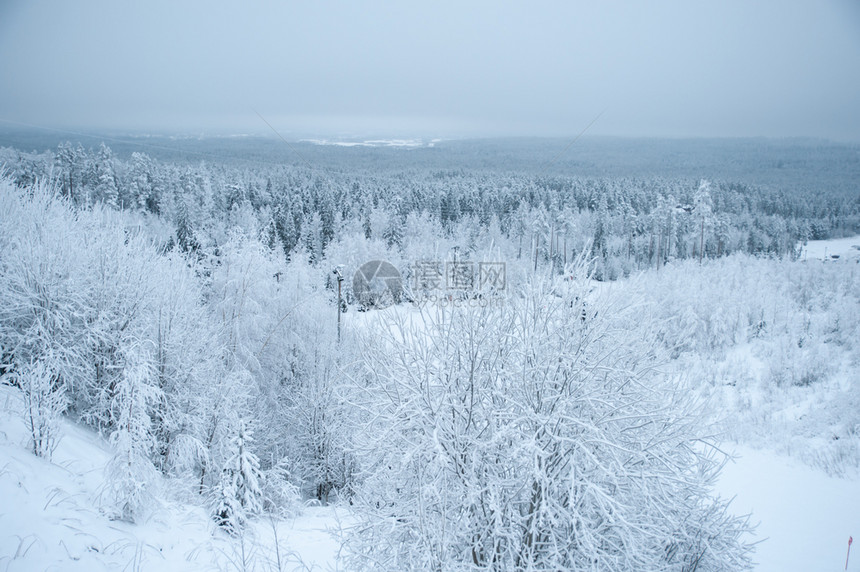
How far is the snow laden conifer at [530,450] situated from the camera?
5461 mm

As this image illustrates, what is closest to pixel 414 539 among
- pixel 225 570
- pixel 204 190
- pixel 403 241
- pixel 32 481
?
pixel 225 570

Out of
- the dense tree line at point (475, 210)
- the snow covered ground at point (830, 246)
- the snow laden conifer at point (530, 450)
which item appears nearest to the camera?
the snow laden conifer at point (530, 450)

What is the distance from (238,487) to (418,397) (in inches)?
225

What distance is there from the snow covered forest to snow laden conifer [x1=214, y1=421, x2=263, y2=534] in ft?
0.21

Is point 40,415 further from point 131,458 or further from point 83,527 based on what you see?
point 83,527

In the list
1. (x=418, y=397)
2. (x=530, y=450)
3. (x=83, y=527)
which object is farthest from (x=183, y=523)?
(x=530, y=450)

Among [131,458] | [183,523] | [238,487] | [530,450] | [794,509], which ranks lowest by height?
[794,509]

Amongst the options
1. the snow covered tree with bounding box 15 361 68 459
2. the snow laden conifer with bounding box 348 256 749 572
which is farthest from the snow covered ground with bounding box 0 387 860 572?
the snow laden conifer with bounding box 348 256 749 572

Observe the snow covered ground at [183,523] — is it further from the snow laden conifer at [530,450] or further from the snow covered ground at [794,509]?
the snow laden conifer at [530,450]

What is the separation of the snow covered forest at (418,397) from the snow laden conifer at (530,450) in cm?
5

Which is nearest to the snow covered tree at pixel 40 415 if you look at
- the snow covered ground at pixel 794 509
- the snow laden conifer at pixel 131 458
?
the snow laden conifer at pixel 131 458

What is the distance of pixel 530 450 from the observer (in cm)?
527

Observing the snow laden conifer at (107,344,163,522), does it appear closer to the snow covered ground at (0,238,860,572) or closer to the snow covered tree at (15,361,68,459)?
the snow covered ground at (0,238,860,572)

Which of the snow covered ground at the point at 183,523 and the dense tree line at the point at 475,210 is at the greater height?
the dense tree line at the point at 475,210
